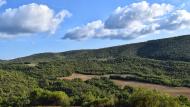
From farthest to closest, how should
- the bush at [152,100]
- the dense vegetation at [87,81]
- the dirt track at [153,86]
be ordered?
1. the dirt track at [153,86]
2. the dense vegetation at [87,81]
3. the bush at [152,100]

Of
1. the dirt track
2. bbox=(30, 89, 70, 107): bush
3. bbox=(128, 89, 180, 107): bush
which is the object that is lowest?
the dirt track

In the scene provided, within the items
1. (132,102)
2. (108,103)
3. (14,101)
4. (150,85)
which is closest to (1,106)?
(14,101)

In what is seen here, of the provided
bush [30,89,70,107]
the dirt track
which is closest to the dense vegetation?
bush [30,89,70,107]

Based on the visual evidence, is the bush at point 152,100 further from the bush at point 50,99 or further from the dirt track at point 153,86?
the dirt track at point 153,86

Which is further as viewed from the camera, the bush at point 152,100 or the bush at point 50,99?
the bush at point 50,99

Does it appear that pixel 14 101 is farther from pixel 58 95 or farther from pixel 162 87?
pixel 162 87

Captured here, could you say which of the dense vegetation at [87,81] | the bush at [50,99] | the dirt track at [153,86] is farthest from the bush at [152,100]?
the dirt track at [153,86]

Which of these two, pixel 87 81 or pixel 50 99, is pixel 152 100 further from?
pixel 87 81

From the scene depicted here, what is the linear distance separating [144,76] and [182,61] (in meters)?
36.8

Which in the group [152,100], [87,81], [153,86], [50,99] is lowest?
[153,86]

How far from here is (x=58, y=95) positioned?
101m

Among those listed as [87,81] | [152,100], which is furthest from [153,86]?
[152,100]

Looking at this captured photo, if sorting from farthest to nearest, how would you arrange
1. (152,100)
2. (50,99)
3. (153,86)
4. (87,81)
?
(87,81), (153,86), (50,99), (152,100)

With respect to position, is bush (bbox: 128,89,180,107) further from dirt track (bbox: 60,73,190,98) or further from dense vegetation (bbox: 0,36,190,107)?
dirt track (bbox: 60,73,190,98)
